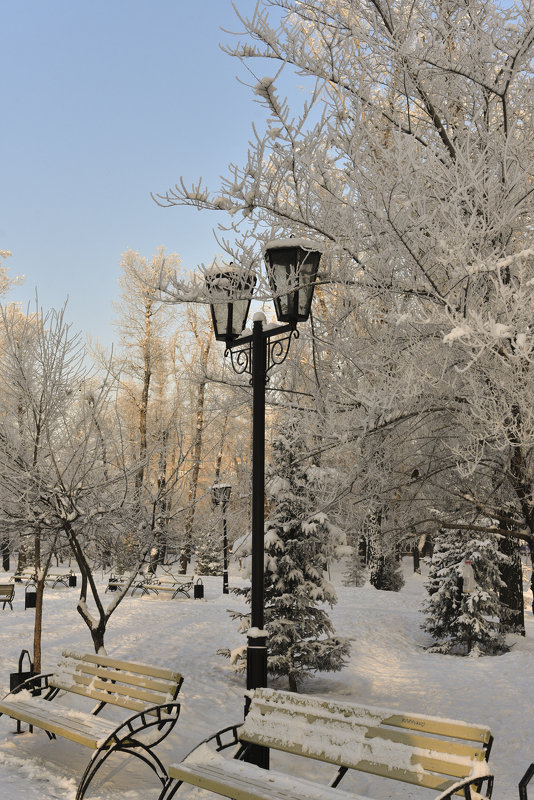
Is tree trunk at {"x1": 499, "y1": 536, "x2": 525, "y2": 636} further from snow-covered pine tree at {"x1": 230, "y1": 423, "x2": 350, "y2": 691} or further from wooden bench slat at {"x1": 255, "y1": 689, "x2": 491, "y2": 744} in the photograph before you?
wooden bench slat at {"x1": 255, "y1": 689, "x2": 491, "y2": 744}

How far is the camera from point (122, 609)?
16250 mm

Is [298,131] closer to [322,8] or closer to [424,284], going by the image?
[424,284]

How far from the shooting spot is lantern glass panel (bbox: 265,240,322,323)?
502 cm

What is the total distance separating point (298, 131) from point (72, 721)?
16.1ft

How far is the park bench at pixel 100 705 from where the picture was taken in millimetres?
4617

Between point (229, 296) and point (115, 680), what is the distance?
3.26 m

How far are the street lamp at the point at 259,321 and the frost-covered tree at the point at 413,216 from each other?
0.77ft

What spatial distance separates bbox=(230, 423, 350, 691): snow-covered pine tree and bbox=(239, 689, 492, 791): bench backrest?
549 cm

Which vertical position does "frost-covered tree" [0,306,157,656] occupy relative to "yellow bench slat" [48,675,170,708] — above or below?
above

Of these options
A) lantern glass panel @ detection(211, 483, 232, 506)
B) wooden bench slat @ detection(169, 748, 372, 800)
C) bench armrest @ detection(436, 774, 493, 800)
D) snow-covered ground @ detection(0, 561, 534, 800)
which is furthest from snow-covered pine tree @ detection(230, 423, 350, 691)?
bench armrest @ detection(436, 774, 493, 800)

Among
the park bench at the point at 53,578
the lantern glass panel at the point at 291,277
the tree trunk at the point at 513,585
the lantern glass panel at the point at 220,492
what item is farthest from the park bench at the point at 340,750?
the park bench at the point at 53,578

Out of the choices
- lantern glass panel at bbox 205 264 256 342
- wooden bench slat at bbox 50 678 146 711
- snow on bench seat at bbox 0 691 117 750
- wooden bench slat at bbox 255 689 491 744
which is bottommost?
snow on bench seat at bbox 0 691 117 750

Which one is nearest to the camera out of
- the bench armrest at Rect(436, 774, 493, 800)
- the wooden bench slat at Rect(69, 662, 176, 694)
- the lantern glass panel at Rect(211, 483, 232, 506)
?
the bench armrest at Rect(436, 774, 493, 800)

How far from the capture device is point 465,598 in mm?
14125
